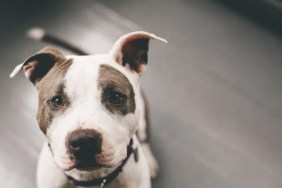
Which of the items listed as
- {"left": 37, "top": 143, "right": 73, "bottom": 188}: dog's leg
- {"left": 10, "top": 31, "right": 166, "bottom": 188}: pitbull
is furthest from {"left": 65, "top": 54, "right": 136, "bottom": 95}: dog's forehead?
{"left": 37, "top": 143, "right": 73, "bottom": 188}: dog's leg

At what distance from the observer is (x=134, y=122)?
1.70 m

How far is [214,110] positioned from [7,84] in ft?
4.20

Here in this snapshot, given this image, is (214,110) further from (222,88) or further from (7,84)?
(7,84)

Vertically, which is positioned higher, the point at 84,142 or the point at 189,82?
the point at 84,142

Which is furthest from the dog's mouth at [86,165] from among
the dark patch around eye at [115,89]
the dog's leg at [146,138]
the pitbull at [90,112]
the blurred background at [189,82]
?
the blurred background at [189,82]

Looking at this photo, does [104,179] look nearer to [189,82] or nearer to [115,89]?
[115,89]

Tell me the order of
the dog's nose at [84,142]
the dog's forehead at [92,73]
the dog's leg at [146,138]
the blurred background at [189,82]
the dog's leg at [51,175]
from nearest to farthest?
1. the dog's nose at [84,142]
2. the dog's forehead at [92,73]
3. the dog's leg at [51,175]
4. the dog's leg at [146,138]
5. the blurred background at [189,82]

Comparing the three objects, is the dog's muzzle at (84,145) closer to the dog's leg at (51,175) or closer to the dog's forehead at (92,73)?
the dog's forehead at (92,73)

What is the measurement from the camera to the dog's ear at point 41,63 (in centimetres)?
173

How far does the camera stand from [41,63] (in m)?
1.78

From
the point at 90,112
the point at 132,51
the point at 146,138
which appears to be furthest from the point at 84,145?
the point at 146,138

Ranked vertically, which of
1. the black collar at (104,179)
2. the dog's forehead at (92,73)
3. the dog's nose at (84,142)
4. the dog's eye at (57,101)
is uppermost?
the dog's forehead at (92,73)

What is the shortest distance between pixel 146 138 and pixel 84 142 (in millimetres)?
1136

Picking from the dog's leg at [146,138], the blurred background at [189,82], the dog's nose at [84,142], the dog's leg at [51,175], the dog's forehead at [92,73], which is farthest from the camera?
the blurred background at [189,82]
